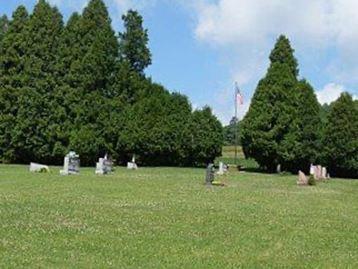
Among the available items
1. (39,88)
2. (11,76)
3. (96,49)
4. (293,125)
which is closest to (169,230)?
(293,125)

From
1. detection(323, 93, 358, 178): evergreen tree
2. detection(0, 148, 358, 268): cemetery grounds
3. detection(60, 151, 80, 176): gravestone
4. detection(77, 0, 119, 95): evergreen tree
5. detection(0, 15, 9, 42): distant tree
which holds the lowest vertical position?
detection(0, 148, 358, 268): cemetery grounds

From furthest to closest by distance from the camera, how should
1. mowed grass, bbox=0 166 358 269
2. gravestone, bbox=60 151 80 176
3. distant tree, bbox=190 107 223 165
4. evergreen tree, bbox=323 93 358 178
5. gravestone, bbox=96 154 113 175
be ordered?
distant tree, bbox=190 107 223 165, evergreen tree, bbox=323 93 358 178, gravestone, bbox=96 154 113 175, gravestone, bbox=60 151 80 176, mowed grass, bbox=0 166 358 269

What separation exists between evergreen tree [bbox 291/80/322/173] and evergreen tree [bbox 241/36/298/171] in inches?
18.6

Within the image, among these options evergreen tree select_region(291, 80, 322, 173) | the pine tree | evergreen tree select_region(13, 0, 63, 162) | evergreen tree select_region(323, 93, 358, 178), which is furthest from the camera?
the pine tree

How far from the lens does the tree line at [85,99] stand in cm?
5562

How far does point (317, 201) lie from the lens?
24.3 m

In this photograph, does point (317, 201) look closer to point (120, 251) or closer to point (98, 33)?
point (120, 251)

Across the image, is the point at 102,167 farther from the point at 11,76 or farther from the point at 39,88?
the point at 11,76

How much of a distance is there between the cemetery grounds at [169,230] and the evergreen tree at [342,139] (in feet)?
88.6

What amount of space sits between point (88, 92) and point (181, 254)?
1828 inches

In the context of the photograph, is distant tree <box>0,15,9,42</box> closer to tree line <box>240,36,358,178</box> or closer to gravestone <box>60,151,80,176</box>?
tree line <box>240,36,358,178</box>

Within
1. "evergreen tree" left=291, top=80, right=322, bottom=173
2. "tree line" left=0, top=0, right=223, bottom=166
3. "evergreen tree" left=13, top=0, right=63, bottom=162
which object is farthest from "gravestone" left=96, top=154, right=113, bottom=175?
"evergreen tree" left=291, top=80, right=322, bottom=173

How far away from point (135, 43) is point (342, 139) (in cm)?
2089

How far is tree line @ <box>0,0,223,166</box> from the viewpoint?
55625 mm
